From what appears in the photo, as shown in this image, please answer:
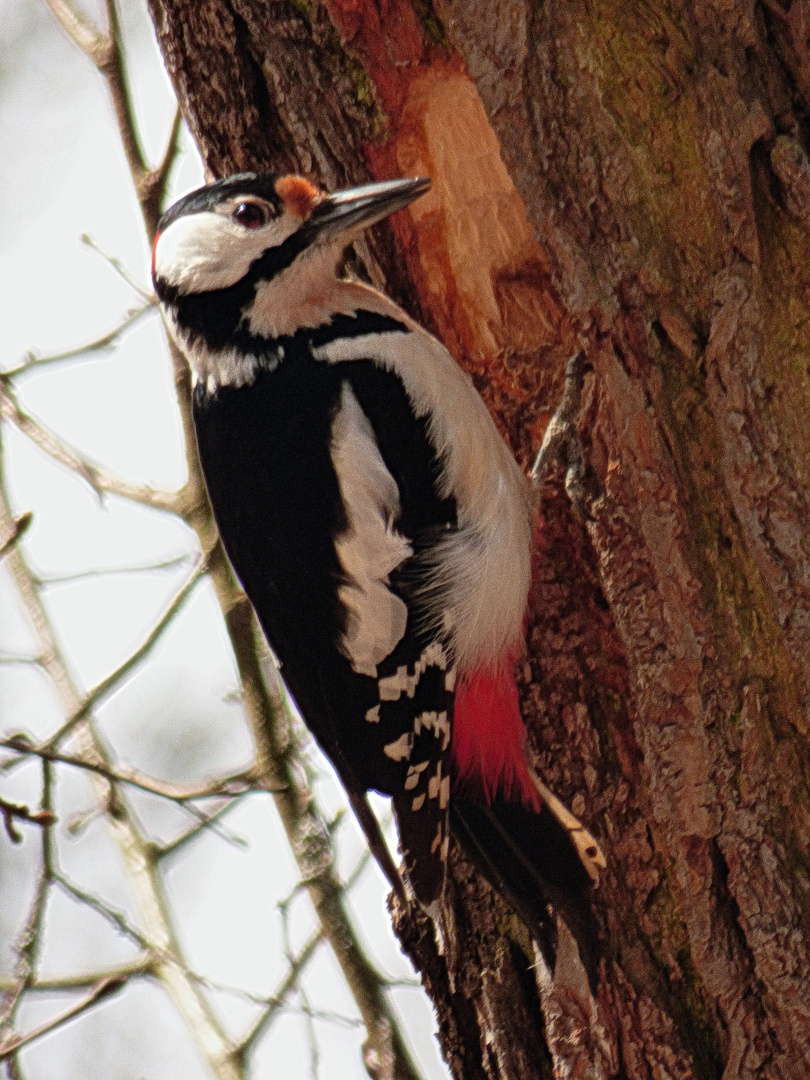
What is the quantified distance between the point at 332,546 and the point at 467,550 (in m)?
0.32

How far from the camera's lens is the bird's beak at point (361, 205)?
7.26 ft

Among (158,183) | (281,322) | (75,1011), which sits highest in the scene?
(158,183)

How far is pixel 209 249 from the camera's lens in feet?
8.16

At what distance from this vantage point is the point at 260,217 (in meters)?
2.42

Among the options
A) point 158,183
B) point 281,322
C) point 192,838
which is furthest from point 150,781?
point 158,183

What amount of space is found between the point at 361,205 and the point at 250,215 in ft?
0.90

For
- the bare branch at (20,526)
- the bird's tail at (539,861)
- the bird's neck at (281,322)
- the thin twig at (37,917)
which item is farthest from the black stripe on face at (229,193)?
the bird's tail at (539,861)

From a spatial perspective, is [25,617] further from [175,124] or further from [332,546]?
[175,124]

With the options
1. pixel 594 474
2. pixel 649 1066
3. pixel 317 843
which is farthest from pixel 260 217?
pixel 649 1066

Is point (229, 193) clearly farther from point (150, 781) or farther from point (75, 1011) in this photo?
point (75, 1011)

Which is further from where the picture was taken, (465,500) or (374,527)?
(465,500)

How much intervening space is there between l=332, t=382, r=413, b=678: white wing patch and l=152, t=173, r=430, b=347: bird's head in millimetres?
297

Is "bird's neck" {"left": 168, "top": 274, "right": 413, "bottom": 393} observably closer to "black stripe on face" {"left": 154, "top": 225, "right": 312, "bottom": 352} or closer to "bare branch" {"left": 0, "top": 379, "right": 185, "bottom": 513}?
"black stripe on face" {"left": 154, "top": 225, "right": 312, "bottom": 352}

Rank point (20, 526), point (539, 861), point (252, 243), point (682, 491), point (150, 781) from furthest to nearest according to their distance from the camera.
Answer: point (150, 781)
point (252, 243)
point (20, 526)
point (539, 861)
point (682, 491)
